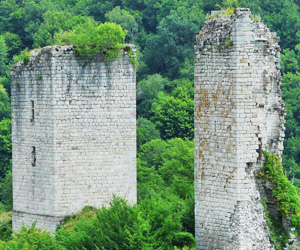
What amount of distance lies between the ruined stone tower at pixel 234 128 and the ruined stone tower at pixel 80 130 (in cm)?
651

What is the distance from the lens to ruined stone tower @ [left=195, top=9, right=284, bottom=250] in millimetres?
27047

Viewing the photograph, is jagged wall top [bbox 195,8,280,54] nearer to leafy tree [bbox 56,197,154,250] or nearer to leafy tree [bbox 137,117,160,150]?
leafy tree [bbox 56,197,154,250]

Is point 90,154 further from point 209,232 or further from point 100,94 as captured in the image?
point 209,232

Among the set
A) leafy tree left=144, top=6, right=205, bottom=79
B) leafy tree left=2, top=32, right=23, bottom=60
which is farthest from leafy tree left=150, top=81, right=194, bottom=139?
leafy tree left=2, top=32, right=23, bottom=60

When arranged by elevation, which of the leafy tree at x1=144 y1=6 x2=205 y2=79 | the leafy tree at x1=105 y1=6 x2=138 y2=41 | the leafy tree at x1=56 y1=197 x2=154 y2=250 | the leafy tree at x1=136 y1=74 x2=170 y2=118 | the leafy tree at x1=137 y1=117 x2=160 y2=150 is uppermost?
the leafy tree at x1=105 y1=6 x2=138 y2=41

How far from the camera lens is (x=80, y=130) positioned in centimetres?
3397

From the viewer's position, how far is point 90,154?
34.0 m

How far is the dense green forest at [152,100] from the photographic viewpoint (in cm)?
2895

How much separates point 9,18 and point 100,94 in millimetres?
52660

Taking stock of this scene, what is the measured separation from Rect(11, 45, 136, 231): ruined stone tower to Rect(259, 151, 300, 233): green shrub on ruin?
7776 mm

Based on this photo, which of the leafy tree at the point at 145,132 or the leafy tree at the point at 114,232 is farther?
the leafy tree at the point at 145,132

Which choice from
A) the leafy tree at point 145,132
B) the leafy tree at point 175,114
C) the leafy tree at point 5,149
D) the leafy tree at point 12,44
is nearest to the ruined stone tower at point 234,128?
the leafy tree at point 175,114

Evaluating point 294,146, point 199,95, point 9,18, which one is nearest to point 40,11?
point 9,18

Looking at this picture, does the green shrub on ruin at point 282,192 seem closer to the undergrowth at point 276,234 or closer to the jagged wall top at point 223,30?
the undergrowth at point 276,234
